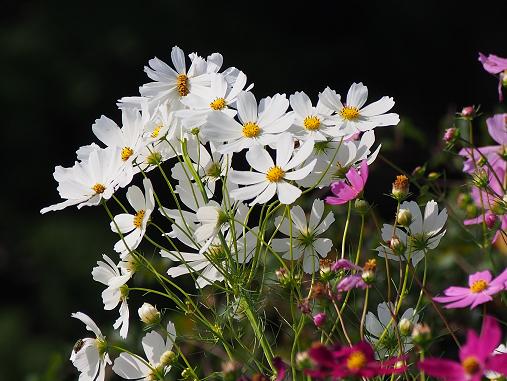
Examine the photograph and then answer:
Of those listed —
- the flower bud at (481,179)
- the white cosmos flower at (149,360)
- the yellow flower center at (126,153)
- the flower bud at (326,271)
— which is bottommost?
the white cosmos flower at (149,360)

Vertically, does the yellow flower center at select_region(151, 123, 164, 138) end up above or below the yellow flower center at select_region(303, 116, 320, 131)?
above

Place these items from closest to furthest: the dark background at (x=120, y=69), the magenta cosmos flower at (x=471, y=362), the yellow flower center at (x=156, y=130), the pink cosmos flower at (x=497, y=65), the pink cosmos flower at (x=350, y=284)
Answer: the magenta cosmos flower at (x=471, y=362) → the pink cosmos flower at (x=350, y=284) → the yellow flower center at (x=156, y=130) → the pink cosmos flower at (x=497, y=65) → the dark background at (x=120, y=69)

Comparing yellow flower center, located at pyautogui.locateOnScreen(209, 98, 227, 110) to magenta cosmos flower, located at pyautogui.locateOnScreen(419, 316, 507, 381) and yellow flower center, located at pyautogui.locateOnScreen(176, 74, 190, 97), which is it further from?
magenta cosmos flower, located at pyautogui.locateOnScreen(419, 316, 507, 381)

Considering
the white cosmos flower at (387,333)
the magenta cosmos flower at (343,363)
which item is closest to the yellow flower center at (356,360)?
the magenta cosmos flower at (343,363)

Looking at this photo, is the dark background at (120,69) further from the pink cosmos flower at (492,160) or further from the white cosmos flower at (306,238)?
the white cosmos flower at (306,238)

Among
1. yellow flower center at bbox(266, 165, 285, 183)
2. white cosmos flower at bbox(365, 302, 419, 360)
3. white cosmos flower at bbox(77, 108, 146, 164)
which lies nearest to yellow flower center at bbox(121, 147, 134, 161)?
white cosmos flower at bbox(77, 108, 146, 164)

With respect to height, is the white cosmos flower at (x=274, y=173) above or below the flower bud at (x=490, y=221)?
above
